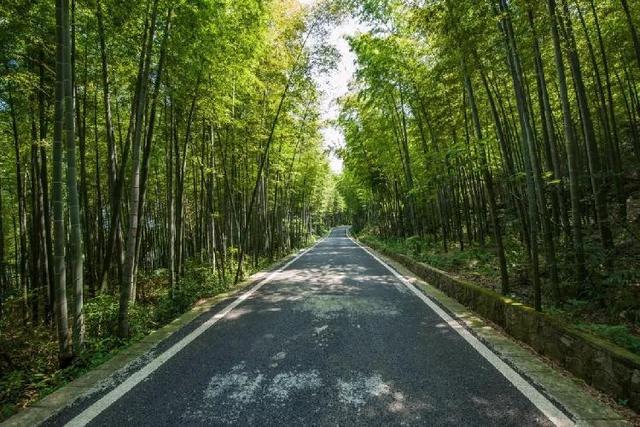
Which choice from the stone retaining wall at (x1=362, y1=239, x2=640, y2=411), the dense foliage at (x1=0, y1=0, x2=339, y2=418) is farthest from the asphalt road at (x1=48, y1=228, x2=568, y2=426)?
the dense foliage at (x1=0, y1=0, x2=339, y2=418)

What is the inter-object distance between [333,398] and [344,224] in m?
98.1

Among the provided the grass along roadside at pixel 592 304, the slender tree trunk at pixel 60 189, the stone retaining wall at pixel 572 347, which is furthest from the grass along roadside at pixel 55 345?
the grass along roadside at pixel 592 304

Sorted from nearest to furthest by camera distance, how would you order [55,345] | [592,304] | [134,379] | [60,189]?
[134,379], [60,189], [55,345], [592,304]

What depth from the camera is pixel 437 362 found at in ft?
10.1

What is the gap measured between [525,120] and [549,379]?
2870mm

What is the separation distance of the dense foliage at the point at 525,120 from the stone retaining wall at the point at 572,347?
34 cm

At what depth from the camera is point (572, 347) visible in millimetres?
2809

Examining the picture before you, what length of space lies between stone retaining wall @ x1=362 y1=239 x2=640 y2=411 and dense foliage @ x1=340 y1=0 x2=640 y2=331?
0.34 meters

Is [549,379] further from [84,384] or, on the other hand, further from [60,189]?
[60,189]

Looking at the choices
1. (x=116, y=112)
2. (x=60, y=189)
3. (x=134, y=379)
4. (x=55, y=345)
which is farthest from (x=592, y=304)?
(x=116, y=112)

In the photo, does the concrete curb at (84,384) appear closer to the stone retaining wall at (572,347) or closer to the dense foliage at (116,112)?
the dense foliage at (116,112)

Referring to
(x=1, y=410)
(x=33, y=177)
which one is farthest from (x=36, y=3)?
(x=1, y=410)

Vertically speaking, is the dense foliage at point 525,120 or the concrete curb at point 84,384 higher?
the dense foliage at point 525,120

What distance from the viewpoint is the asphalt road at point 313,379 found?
225cm
